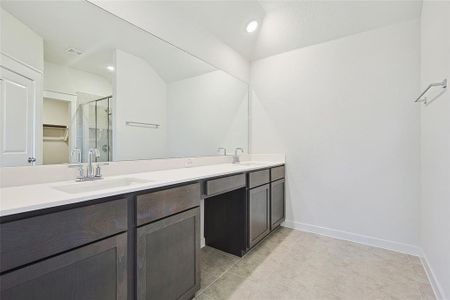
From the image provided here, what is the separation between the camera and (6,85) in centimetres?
111

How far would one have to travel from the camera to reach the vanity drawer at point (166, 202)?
1.12 m

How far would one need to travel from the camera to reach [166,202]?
4.10 ft

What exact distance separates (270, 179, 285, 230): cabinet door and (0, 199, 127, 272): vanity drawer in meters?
1.80

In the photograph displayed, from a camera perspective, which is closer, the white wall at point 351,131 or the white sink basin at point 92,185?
the white sink basin at point 92,185

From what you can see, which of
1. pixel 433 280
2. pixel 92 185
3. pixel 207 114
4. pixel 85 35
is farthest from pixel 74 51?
pixel 433 280

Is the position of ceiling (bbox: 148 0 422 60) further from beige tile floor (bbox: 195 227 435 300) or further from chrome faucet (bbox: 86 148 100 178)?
beige tile floor (bbox: 195 227 435 300)

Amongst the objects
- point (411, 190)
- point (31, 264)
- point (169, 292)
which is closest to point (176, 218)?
point (169, 292)

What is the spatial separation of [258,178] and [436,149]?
4.48ft

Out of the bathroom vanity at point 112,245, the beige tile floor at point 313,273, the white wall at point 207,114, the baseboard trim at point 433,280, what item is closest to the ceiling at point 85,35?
the white wall at point 207,114

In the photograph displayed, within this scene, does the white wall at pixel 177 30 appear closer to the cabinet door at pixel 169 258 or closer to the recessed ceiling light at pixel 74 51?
the recessed ceiling light at pixel 74 51

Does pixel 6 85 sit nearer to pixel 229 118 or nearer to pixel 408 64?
pixel 229 118

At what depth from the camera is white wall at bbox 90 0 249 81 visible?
1.67 metres

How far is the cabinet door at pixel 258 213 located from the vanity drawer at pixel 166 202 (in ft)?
2.62

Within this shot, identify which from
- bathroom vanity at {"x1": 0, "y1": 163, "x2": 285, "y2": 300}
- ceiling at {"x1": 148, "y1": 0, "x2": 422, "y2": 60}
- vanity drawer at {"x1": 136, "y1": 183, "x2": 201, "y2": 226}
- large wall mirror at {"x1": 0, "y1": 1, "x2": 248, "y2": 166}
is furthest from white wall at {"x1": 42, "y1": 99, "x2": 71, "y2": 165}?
ceiling at {"x1": 148, "y1": 0, "x2": 422, "y2": 60}
